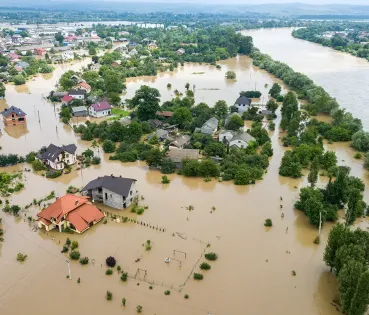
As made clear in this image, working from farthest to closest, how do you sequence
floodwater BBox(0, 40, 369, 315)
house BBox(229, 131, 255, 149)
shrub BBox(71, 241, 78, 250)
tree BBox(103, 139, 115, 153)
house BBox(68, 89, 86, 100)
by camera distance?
1. house BBox(68, 89, 86, 100)
2. tree BBox(103, 139, 115, 153)
3. house BBox(229, 131, 255, 149)
4. shrub BBox(71, 241, 78, 250)
5. floodwater BBox(0, 40, 369, 315)

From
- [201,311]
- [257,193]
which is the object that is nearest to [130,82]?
[257,193]

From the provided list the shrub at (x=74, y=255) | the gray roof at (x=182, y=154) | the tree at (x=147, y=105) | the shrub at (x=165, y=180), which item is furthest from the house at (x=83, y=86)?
the shrub at (x=74, y=255)

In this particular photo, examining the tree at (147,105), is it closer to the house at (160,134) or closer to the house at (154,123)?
the house at (154,123)

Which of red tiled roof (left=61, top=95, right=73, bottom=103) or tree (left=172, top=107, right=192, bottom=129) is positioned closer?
tree (left=172, top=107, right=192, bottom=129)

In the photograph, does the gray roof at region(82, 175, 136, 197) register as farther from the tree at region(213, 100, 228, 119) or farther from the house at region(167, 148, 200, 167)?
the tree at region(213, 100, 228, 119)

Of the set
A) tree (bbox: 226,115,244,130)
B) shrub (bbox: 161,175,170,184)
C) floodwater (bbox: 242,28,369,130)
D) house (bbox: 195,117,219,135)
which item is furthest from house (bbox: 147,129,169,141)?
floodwater (bbox: 242,28,369,130)

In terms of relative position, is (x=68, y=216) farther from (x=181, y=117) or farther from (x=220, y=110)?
(x=220, y=110)

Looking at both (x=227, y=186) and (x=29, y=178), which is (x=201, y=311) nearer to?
(x=227, y=186)
